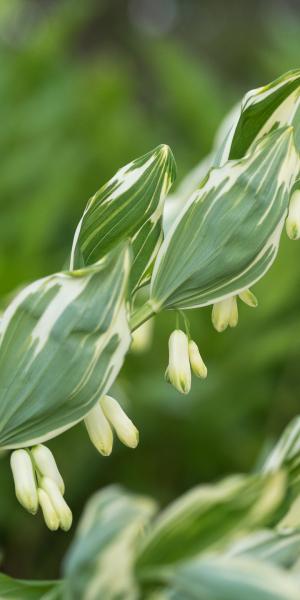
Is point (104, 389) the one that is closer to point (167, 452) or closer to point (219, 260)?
point (219, 260)

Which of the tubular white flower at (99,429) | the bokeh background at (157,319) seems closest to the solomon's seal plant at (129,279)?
the tubular white flower at (99,429)

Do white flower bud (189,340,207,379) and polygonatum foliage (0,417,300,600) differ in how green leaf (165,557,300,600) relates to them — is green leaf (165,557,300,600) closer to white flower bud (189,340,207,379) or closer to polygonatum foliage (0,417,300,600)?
polygonatum foliage (0,417,300,600)

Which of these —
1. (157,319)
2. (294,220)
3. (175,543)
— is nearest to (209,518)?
(175,543)

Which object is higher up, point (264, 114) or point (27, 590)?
point (264, 114)

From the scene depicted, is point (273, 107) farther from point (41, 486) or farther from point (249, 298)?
point (41, 486)

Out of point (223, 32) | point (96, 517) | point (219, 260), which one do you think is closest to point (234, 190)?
point (219, 260)

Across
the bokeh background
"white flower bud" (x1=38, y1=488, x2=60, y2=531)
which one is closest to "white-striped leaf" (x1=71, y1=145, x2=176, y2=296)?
"white flower bud" (x1=38, y1=488, x2=60, y2=531)

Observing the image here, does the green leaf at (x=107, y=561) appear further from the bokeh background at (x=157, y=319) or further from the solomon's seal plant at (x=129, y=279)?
the bokeh background at (x=157, y=319)
